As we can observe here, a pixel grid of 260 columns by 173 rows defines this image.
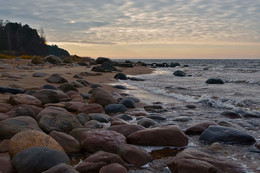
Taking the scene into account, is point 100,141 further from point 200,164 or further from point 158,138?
point 200,164

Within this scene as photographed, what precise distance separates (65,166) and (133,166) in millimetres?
812

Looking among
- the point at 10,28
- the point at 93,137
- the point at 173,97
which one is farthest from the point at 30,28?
the point at 93,137

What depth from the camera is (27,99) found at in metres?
5.09

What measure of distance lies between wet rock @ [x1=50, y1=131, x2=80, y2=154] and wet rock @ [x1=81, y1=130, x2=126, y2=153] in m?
0.09

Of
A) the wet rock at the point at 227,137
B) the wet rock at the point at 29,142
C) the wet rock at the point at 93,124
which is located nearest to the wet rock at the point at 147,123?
the wet rock at the point at 93,124

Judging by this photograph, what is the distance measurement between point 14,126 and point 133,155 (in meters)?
1.53

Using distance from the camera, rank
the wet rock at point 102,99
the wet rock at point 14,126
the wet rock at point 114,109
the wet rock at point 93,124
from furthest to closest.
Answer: the wet rock at point 102,99
the wet rock at point 114,109
the wet rock at point 93,124
the wet rock at point 14,126

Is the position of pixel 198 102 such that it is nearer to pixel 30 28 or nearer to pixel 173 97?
pixel 173 97

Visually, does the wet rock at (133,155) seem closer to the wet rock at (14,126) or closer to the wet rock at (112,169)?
the wet rock at (112,169)

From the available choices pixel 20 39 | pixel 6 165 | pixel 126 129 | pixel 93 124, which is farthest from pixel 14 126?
pixel 20 39

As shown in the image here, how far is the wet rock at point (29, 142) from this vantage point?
8.51 ft

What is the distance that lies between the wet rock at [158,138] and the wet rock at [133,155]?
476 mm

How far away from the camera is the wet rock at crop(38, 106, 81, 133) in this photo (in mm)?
3397

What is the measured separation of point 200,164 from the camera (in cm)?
248
